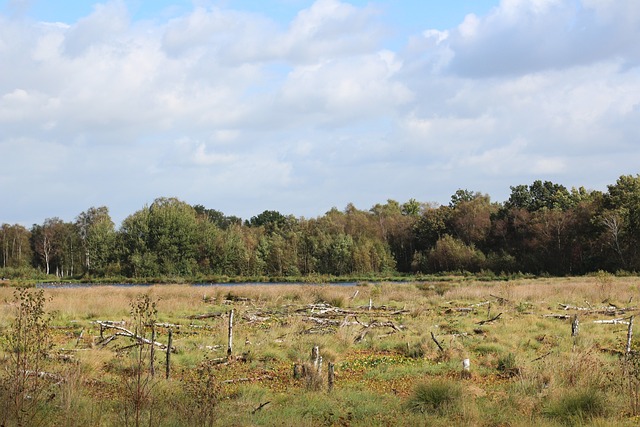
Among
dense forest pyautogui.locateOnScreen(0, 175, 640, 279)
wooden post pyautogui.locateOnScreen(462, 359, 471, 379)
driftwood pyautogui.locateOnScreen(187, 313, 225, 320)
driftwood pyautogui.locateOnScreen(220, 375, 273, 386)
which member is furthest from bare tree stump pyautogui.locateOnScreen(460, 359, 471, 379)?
dense forest pyautogui.locateOnScreen(0, 175, 640, 279)

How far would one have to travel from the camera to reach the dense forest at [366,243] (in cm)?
6950

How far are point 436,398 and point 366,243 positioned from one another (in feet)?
254

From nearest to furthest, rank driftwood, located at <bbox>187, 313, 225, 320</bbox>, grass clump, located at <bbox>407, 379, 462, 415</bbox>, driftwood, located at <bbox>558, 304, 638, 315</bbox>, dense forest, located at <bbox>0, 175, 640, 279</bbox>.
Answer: grass clump, located at <bbox>407, 379, 462, 415</bbox> < driftwood, located at <bbox>558, 304, 638, 315</bbox> < driftwood, located at <bbox>187, 313, 225, 320</bbox> < dense forest, located at <bbox>0, 175, 640, 279</bbox>

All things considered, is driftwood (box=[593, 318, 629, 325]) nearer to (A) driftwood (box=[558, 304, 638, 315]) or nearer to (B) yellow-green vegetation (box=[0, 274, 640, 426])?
(B) yellow-green vegetation (box=[0, 274, 640, 426])

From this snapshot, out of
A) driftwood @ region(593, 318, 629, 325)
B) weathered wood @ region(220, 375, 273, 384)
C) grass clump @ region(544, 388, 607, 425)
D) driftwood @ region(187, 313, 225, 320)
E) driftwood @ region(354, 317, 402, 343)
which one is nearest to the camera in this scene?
grass clump @ region(544, 388, 607, 425)

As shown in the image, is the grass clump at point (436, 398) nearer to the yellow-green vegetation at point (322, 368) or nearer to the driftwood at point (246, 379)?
the yellow-green vegetation at point (322, 368)

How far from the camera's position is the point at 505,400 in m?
11.3

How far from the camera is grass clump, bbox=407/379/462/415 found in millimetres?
10695

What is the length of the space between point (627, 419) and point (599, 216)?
60.7 meters

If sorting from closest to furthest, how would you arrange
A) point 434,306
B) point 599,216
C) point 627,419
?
1. point 627,419
2. point 434,306
3. point 599,216

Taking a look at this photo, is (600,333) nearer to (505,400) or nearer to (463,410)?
(505,400)

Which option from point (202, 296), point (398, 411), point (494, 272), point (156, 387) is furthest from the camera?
point (494, 272)

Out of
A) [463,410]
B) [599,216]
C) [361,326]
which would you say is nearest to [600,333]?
[361,326]

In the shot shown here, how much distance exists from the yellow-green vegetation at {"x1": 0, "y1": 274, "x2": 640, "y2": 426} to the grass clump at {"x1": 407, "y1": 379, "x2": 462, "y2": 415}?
2cm
